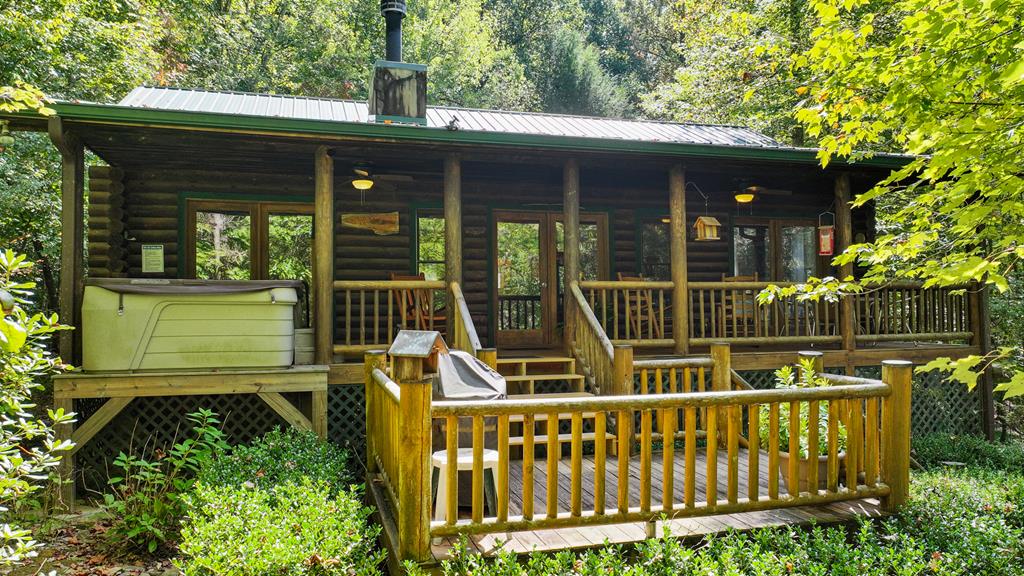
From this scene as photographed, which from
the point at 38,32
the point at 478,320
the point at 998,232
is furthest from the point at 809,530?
the point at 38,32

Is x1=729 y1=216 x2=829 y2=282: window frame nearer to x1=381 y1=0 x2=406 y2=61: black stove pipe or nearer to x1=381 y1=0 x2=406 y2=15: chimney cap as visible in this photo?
x1=381 y1=0 x2=406 y2=61: black stove pipe

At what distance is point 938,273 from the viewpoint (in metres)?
4.12

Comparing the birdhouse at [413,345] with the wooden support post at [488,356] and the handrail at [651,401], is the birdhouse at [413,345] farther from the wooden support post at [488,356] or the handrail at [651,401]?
the wooden support post at [488,356]

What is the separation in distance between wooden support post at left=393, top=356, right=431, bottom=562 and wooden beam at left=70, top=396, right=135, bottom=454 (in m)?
3.79

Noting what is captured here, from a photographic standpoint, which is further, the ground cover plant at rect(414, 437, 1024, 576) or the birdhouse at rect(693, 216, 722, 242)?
the birdhouse at rect(693, 216, 722, 242)

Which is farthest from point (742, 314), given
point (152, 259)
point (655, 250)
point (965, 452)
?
point (152, 259)

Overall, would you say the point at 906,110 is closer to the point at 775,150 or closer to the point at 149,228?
the point at 775,150

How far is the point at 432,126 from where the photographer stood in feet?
22.8

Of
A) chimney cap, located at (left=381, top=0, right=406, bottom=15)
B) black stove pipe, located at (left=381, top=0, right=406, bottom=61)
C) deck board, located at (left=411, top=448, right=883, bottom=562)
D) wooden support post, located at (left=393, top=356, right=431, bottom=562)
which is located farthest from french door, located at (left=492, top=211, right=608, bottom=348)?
wooden support post, located at (left=393, top=356, right=431, bottom=562)

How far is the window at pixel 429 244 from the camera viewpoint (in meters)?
9.16

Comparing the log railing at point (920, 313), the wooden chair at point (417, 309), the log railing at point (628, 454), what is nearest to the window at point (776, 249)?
the log railing at point (920, 313)

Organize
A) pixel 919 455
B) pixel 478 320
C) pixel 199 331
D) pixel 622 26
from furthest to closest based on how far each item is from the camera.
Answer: pixel 622 26 → pixel 478 320 → pixel 919 455 → pixel 199 331

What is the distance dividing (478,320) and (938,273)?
6.14 meters

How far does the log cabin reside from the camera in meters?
3.60
